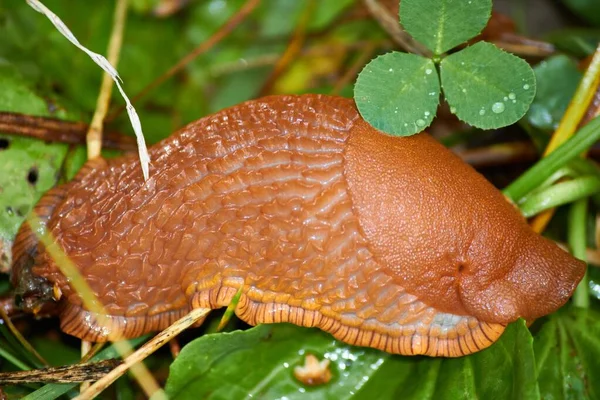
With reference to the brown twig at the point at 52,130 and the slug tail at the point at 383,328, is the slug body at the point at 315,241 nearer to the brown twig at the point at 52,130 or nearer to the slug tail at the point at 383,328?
the slug tail at the point at 383,328

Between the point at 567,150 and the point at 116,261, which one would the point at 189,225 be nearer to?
the point at 116,261

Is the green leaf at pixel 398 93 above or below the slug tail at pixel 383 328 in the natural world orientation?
above

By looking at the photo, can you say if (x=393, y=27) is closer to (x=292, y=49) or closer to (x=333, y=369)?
(x=292, y=49)

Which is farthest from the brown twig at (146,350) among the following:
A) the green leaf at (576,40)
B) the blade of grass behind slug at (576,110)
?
the green leaf at (576,40)

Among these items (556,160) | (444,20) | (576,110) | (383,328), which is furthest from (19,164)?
(576,110)

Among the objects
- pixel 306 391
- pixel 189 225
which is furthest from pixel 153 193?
pixel 306 391
